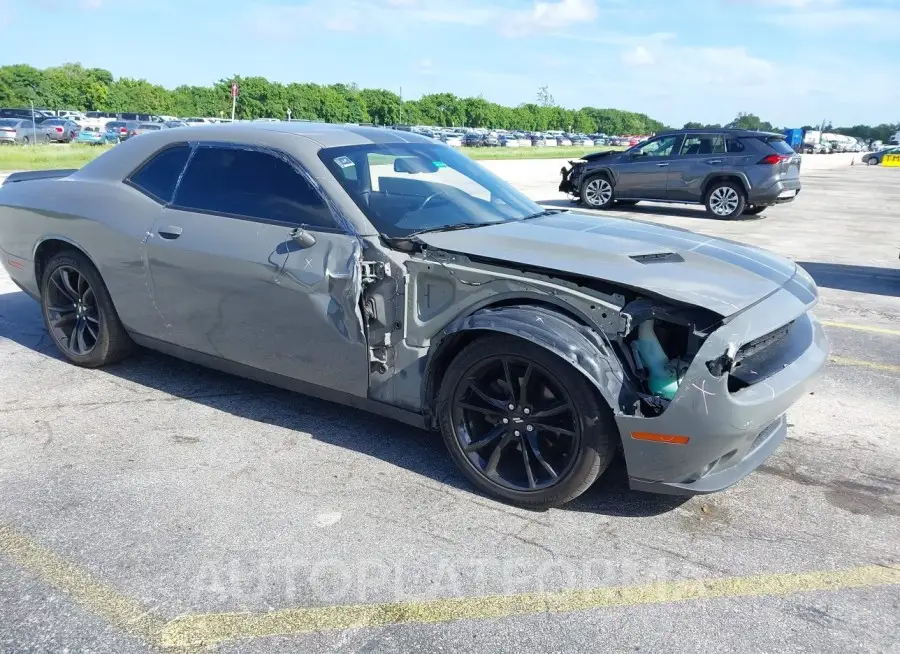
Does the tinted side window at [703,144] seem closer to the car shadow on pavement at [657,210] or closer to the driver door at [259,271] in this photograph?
the car shadow on pavement at [657,210]

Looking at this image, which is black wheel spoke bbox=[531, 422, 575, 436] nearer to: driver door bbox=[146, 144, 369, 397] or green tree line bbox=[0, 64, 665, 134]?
driver door bbox=[146, 144, 369, 397]

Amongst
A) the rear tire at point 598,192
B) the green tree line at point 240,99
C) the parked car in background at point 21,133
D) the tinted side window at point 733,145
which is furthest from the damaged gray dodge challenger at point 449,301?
the green tree line at point 240,99

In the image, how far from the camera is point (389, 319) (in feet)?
11.5

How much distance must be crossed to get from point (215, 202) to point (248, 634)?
8.09 ft

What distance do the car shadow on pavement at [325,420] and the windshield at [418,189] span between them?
114 centimetres

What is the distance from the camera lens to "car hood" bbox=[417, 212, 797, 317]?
304cm

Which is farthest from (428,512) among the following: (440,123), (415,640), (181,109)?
(440,123)

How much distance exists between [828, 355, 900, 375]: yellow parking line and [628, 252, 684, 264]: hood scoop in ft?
9.23

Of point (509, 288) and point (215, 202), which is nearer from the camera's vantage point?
point (509, 288)

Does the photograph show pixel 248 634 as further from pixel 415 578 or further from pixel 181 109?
pixel 181 109

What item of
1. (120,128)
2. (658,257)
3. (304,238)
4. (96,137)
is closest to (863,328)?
(658,257)

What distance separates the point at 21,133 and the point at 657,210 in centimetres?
3185

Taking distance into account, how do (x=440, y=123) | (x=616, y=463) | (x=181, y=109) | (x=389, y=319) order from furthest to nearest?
(x=440, y=123) → (x=181, y=109) → (x=616, y=463) → (x=389, y=319)

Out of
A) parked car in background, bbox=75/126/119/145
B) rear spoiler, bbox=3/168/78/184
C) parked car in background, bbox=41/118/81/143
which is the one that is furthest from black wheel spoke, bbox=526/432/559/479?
parked car in background, bbox=41/118/81/143
